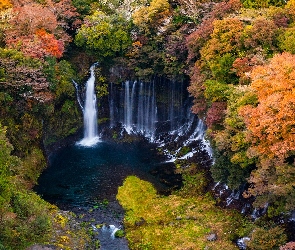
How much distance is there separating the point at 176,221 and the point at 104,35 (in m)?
19.7

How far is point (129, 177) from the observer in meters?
34.2

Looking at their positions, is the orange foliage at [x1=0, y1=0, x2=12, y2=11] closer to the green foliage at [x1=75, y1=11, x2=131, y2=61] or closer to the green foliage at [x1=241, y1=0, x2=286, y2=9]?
the green foliage at [x1=75, y1=11, x2=131, y2=61]

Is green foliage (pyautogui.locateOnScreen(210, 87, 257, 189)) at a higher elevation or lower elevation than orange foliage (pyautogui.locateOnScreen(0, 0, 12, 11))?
lower

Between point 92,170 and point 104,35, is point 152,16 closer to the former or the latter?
point 104,35

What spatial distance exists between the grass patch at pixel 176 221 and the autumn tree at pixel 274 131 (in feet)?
13.0

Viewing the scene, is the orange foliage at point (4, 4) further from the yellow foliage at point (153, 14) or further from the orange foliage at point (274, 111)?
the orange foliage at point (274, 111)

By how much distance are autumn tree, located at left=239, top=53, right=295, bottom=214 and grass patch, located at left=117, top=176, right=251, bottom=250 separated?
13.0 feet

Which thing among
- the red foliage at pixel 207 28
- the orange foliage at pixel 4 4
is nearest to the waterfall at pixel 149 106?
the red foliage at pixel 207 28

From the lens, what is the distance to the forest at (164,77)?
909 inches

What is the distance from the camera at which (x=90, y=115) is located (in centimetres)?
4194

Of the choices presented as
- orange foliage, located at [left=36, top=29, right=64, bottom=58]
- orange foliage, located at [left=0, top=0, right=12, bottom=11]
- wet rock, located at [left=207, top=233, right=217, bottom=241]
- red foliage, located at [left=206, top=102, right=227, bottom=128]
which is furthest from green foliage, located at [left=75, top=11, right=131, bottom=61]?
wet rock, located at [left=207, top=233, right=217, bottom=241]

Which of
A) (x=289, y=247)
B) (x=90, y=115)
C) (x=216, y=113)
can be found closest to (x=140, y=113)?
(x=90, y=115)

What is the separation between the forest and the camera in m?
23.1

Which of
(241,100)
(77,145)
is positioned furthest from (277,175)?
(77,145)
